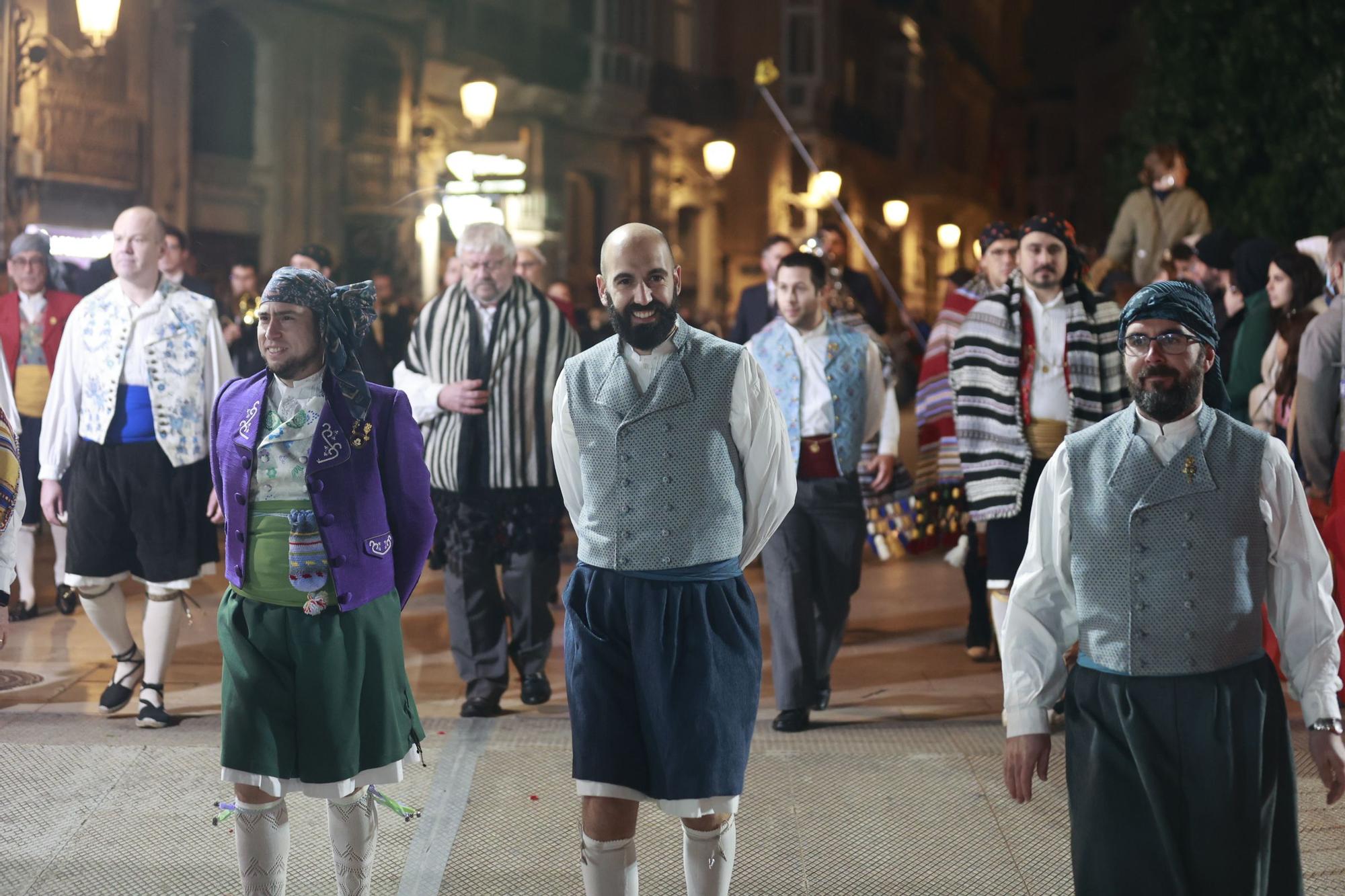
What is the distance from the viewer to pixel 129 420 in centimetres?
631

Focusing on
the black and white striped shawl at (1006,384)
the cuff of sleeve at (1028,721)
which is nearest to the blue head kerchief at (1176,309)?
the cuff of sleeve at (1028,721)

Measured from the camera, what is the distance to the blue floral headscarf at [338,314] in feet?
12.9

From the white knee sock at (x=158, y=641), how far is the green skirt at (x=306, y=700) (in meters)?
2.44

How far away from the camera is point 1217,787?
3.08 meters

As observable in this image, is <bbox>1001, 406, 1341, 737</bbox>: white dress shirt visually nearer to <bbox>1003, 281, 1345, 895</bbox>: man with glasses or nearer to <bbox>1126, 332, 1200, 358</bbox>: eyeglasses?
<bbox>1003, 281, 1345, 895</bbox>: man with glasses

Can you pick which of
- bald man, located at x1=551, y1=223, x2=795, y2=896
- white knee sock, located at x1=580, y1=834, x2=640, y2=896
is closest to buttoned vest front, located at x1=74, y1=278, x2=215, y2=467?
bald man, located at x1=551, y1=223, x2=795, y2=896

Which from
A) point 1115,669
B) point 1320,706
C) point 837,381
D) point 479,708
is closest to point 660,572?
point 1115,669

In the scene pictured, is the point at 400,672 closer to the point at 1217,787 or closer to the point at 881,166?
the point at 1217,787

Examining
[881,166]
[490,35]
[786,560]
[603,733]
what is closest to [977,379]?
[786,560]

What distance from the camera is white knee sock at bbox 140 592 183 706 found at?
6.21m

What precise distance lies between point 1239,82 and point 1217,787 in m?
12.5

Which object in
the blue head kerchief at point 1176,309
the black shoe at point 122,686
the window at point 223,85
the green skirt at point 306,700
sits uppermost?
the window at point 223,85

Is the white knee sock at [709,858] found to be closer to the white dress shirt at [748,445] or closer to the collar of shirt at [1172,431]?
the white dress shirt at [748,445]

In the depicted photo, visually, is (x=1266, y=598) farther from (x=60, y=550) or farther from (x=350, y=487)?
(x=60, y=550)
